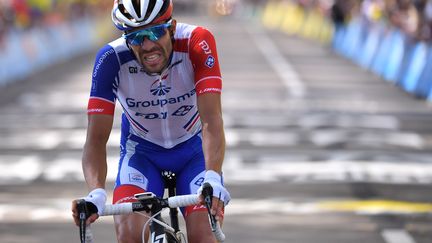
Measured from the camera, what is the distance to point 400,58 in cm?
2803

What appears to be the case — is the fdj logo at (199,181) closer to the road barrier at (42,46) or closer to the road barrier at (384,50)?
the road barrier at (384,50)

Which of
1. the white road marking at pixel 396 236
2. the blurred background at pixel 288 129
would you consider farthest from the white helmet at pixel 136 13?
the white road marking at pixel 396 236

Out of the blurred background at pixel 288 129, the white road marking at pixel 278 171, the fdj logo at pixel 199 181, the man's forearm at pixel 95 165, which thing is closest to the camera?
the man's forearm at pixel 95 165

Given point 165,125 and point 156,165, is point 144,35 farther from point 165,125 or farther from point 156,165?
point 156,165

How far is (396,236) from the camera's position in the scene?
35.6 feet

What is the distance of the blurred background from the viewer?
11727mm

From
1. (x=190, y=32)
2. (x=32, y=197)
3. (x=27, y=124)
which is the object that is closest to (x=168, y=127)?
(x=190, y=32)

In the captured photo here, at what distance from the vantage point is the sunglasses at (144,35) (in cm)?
673

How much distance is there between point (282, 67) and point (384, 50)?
3.35 m

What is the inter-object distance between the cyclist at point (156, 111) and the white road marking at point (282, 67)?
1719 centimetres

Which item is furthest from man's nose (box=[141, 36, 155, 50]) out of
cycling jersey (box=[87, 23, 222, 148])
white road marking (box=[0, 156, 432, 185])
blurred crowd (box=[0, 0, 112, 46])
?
blurred crowd (box=[0, 0, 112, 46])

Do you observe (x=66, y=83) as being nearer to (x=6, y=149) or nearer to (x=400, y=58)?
(x=400, y=58)

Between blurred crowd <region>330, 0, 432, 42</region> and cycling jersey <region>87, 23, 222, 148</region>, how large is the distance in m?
18.6

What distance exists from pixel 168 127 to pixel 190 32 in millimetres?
632
